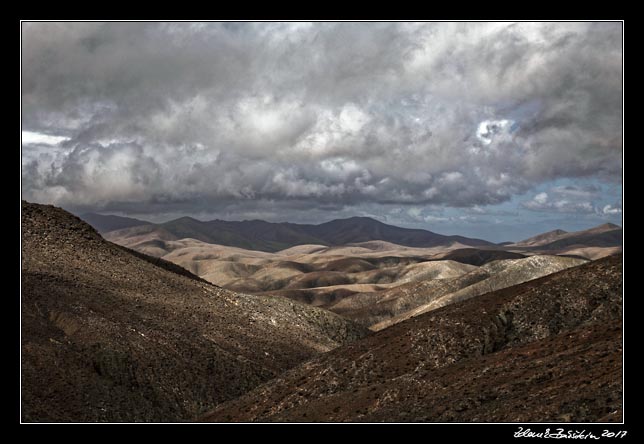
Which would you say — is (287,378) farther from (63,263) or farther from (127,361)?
(63,263)

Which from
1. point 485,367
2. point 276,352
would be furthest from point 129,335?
point 485,367

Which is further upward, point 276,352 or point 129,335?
point 129,335

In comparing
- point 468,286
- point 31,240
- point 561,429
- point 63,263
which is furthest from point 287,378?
point 468,286

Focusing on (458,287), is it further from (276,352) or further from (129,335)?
(129,335)

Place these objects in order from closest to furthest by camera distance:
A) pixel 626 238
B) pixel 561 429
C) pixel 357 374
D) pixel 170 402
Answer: pixel 561 429
pixel 626 238
pixel 357 374
pixel 170 402

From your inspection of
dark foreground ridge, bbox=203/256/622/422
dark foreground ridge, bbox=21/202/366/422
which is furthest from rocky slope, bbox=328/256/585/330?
dark foreground ridge, bbox=203/256/622/422

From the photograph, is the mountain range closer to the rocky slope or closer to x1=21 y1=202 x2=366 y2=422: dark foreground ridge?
x1=21 y1=202 x2=366 y2=422: dark foreground ridge
